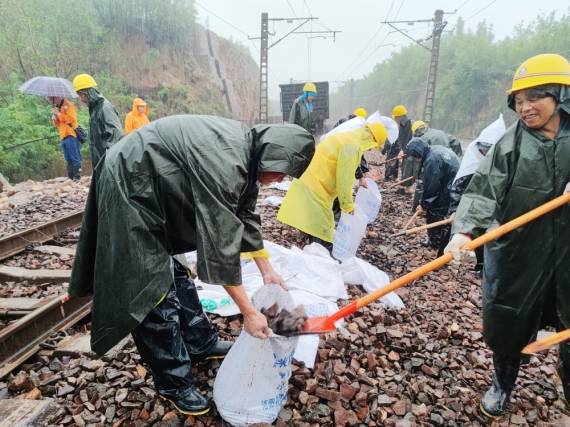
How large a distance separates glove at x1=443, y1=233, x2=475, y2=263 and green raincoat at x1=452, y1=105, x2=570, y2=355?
0.15 ft

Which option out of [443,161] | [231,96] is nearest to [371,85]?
[231,96]

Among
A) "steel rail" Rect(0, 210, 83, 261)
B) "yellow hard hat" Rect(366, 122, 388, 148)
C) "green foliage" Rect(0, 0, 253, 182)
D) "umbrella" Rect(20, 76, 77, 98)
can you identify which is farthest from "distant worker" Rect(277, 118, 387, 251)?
"green foliage" Rect(0, 0, 253, 182)

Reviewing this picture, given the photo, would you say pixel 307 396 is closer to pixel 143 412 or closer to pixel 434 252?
pixel 143 412

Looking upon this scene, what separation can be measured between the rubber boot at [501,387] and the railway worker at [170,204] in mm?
1530

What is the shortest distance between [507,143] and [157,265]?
6.24 ft

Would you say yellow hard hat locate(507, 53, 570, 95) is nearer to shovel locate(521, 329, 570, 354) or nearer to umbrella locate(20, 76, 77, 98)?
shovel locate(521, 329, 570, 354)

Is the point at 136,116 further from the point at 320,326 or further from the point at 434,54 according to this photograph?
A: the point at 434,54

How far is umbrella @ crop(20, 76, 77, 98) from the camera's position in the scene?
6535 mm

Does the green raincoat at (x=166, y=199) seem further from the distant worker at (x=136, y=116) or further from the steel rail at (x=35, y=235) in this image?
the distant worker at (x=136, y=116)

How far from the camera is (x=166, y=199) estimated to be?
1.64 m

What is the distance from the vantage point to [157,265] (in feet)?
5.32

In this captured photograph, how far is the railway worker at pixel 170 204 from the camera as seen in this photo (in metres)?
1.48

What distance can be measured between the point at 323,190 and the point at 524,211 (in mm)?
2190

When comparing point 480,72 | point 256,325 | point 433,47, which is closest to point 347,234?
point 256,325
